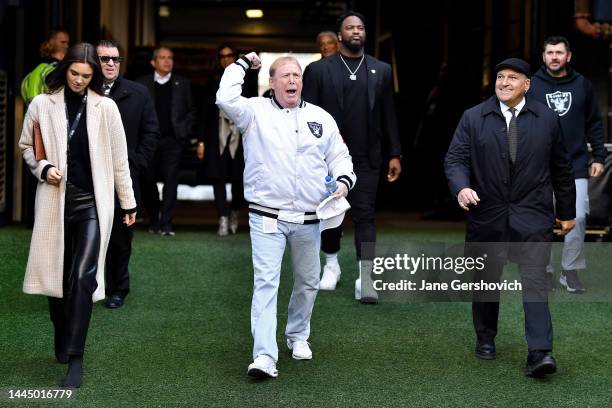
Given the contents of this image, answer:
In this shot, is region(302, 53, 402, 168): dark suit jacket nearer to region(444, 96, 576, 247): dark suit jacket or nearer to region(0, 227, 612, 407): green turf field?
region(0, 227, 612, 407): green turf field

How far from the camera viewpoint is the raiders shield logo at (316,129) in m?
6.02

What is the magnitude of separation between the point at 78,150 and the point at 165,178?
219 inches

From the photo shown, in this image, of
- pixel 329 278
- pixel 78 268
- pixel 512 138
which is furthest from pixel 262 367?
pixel 329 278

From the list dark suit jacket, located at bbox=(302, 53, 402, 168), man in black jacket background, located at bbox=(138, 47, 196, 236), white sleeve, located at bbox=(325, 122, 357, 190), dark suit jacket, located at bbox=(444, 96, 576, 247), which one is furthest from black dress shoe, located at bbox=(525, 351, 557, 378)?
man in black jacket background, located at bbox=(138, 47, 196, 236)

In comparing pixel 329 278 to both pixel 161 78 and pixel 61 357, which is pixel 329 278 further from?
pixel 161 78

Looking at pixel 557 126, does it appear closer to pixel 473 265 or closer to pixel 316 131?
pixel 473 265

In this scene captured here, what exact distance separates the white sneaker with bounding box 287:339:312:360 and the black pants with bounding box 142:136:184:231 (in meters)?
5.12

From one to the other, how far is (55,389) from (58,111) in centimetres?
138

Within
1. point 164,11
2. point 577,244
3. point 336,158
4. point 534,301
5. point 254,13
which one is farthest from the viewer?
point 254,13

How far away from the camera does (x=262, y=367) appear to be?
5.86 m

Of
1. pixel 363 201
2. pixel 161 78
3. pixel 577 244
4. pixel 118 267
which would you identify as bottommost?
pixel 118 267

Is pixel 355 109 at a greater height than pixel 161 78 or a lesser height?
lesser

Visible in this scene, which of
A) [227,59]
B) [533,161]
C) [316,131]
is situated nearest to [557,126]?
[533,161]

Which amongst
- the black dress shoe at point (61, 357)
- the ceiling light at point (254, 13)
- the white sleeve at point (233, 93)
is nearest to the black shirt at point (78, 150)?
the white sleeve at point (233, 93)
